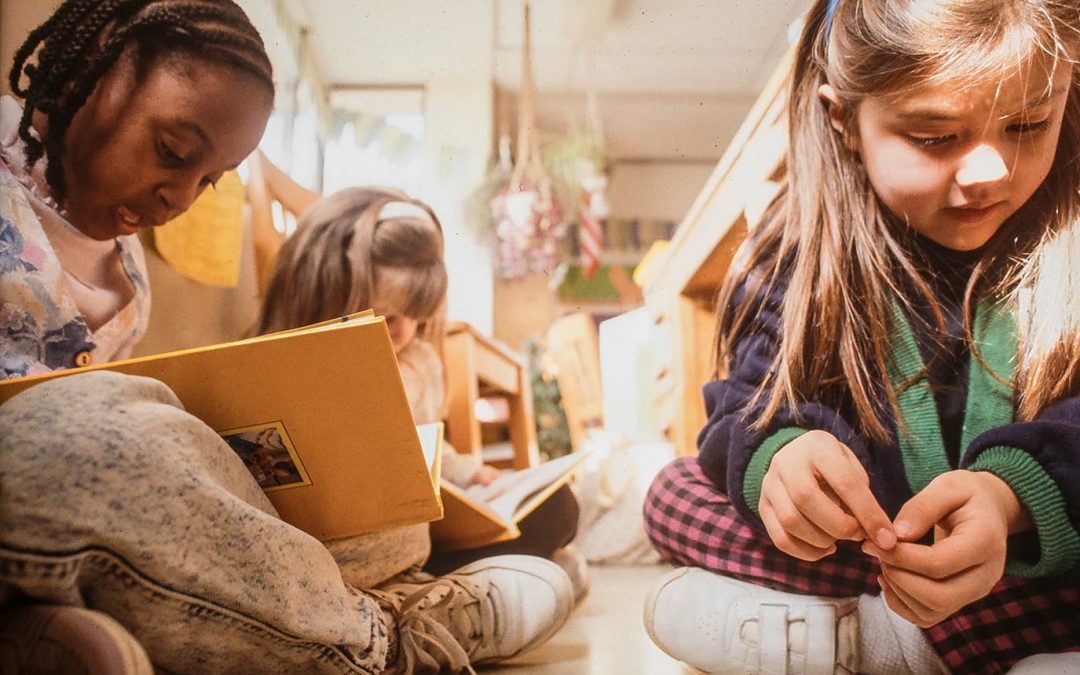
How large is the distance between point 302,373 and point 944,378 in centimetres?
40

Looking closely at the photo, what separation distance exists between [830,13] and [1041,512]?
0.33 m

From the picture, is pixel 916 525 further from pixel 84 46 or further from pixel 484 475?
pixel 84 46

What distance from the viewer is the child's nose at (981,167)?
1.51 ft

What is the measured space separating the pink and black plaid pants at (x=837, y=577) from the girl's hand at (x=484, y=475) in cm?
13

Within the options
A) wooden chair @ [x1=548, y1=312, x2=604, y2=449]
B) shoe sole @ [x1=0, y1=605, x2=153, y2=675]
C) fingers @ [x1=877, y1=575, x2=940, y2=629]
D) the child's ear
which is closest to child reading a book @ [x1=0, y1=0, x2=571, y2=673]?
shoe sole @ [x1=0, y1=605, x2=153, y2=675]

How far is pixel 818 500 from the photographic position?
43 cm

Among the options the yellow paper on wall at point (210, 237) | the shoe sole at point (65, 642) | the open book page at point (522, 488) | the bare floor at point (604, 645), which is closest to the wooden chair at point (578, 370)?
the open book page at point (522, 488)

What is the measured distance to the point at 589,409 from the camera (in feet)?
2.11

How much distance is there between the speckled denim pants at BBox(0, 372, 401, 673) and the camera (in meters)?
0.35

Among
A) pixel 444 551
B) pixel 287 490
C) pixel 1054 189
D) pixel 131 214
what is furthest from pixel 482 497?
pixel 1054 189

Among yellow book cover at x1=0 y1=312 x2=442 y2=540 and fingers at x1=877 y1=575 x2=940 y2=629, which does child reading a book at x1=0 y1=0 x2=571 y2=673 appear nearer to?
yellow book cover at x1=0 y1=312 x2=442 y2=540

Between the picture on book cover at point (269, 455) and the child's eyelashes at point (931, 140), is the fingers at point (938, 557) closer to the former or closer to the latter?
the child's eyelashes at point (931, 140)

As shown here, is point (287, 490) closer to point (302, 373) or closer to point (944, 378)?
point (302, 373)

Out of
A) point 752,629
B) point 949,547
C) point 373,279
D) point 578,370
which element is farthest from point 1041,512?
point 373,279
